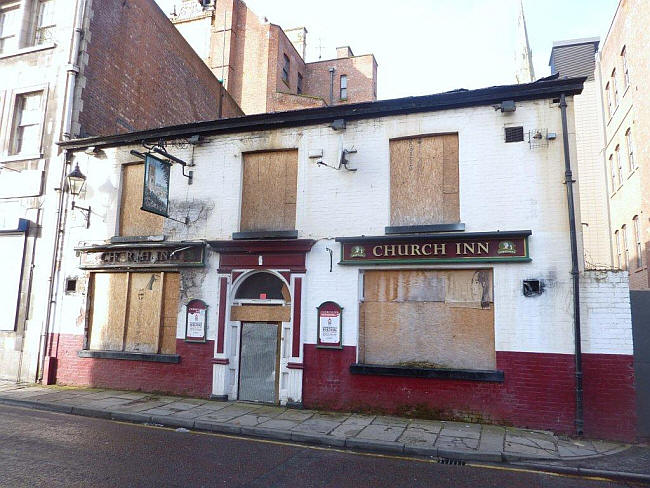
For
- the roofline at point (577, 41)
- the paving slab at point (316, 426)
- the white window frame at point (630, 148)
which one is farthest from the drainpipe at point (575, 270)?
the roofline at point (577, 41)

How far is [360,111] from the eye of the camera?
35.9 feet

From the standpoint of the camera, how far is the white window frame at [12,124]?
1397cm

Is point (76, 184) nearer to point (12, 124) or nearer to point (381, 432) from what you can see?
point (12, 124)

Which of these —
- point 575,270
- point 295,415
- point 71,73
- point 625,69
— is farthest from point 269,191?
point 625,69

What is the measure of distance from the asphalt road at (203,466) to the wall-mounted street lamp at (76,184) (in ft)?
20.9

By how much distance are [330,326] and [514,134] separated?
5.68m

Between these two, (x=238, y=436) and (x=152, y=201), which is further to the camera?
(x=152, y=201)

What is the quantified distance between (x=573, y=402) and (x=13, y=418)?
10678 millimetres

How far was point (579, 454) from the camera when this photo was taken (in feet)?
24.9

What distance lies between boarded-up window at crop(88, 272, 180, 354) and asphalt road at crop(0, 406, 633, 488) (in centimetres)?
372

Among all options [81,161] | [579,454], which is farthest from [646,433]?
[81,161]

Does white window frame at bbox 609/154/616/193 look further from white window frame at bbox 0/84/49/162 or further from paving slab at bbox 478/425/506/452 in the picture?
white window frame at bbox 0/84/49/162

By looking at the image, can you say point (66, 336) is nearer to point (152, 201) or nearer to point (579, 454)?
point (152, 201)

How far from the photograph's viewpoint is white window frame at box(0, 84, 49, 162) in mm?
13969
